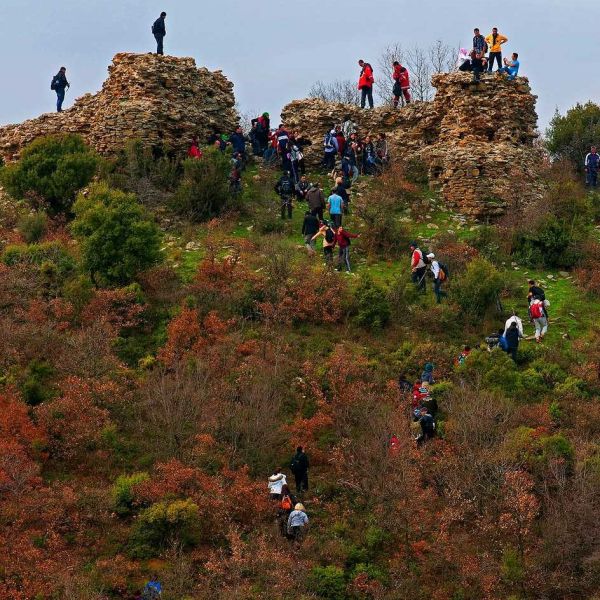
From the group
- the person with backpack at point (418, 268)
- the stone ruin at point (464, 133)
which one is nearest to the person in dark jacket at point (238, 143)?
the stone ruin at point (464, 133)

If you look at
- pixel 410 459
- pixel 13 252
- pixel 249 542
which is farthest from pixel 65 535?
pixel 13 252

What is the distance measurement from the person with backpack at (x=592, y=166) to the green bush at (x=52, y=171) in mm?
13428

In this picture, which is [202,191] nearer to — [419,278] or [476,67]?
[419,278]

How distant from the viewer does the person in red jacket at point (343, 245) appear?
25531 mm

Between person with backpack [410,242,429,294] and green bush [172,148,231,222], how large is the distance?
628cm

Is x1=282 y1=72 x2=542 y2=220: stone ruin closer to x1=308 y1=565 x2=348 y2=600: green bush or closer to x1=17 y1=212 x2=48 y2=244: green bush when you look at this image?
x1=17 y1=212 x2=48 y2=244: green bush

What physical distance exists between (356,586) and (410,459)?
2670mm

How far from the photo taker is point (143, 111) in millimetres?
31078

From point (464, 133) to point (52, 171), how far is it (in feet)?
37.5

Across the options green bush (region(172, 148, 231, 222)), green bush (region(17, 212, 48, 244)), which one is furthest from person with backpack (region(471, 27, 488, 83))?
green bush (region(17, 212, 48, 244))

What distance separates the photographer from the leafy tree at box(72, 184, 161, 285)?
966 inches

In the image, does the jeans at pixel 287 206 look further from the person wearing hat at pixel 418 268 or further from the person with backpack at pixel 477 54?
the person with backpack at pixel 477 54

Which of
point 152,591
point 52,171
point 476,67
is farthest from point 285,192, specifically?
point 152,591

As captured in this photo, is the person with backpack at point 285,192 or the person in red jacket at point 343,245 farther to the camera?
Result: the person with backpack at point 285,192
